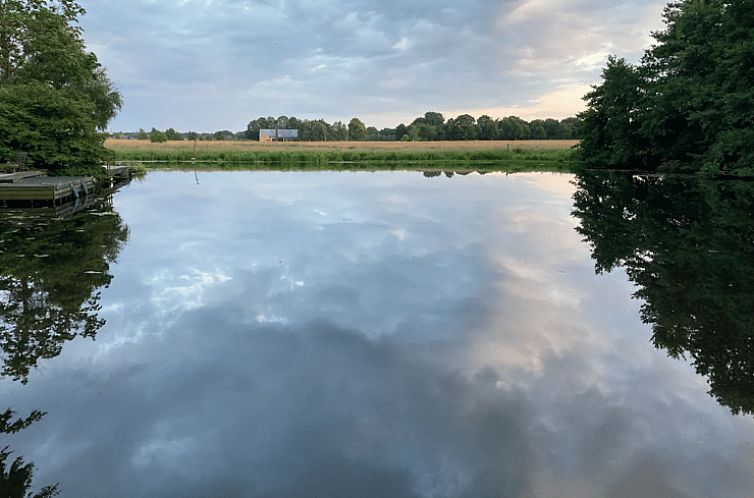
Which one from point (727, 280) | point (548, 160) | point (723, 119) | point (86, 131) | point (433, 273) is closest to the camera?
point (727, 280)

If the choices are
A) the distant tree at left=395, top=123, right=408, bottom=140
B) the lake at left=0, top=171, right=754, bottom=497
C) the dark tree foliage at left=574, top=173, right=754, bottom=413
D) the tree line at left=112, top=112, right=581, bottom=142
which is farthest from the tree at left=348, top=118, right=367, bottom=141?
the lake at left=0, top=171, right=754, bottom=497

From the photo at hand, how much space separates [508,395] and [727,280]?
526 centimetres

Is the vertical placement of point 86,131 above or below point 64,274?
above

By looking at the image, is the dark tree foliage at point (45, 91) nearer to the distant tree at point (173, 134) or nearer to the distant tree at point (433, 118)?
the distant tree at point (173, 134)

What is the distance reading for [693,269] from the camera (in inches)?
334

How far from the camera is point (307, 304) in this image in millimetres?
6898

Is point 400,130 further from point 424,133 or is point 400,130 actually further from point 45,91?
point 45,91

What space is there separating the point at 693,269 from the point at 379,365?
608cm

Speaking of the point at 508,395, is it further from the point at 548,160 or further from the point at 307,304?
the point at 548,160

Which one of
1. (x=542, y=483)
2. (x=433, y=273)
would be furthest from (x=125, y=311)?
(x=542, y=483)

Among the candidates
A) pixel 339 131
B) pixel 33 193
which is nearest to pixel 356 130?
pixel 339 131

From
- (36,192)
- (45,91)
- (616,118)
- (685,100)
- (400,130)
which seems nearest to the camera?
(36,192)

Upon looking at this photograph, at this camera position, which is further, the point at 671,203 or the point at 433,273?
the point at 671,203

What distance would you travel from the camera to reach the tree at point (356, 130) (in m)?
125
